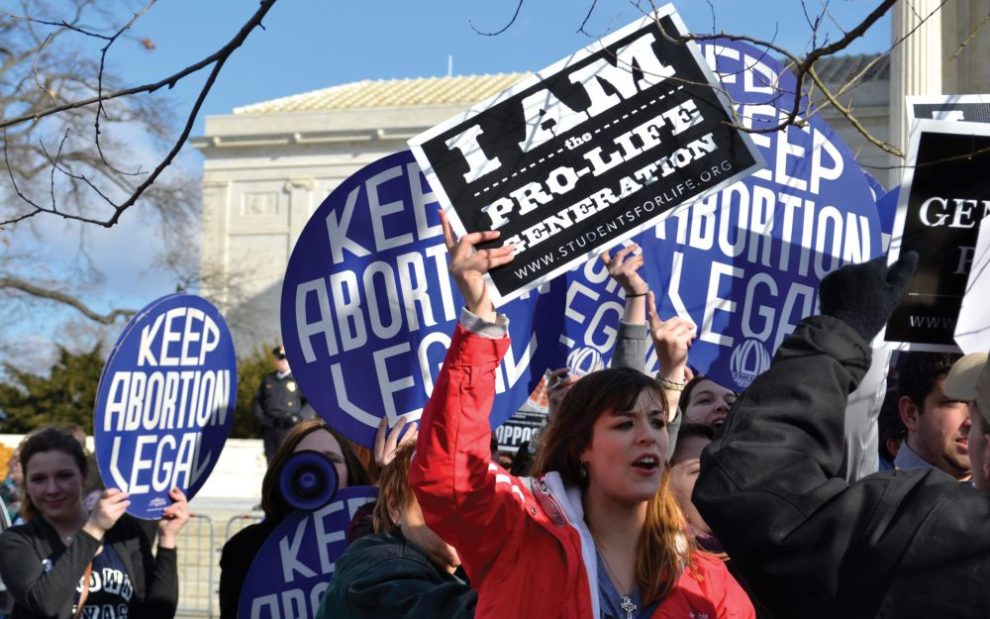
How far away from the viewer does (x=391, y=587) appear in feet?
11.8

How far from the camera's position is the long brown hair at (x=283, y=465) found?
497cm

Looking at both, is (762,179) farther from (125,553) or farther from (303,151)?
(303,151)

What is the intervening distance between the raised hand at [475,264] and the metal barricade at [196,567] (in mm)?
6825

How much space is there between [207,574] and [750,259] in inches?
282

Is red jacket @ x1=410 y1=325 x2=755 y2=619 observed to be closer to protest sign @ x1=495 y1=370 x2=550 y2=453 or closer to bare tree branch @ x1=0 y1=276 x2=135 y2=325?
protest sign @ x1=495 y1=370 x2=550 y2=453

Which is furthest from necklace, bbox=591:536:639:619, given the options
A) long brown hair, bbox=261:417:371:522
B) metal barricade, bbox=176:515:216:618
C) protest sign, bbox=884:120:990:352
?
metal barricade, bbox=176:515:216:618

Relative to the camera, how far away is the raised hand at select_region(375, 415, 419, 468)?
4.41m

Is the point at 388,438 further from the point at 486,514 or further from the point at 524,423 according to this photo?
the point at 524,423

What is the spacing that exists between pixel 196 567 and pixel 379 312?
684 cm

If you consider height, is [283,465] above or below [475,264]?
below

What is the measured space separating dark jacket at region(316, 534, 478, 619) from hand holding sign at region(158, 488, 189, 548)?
1656mm

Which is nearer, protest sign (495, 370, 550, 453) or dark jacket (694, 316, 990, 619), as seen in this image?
dark jacket (694, 316, 990, 619)

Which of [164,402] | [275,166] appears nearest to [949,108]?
[164,402]

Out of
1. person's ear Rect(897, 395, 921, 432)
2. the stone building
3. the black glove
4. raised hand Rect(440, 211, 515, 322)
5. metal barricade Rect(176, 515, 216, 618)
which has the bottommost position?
metal barricade Rect(176, 515, 216, 618)
